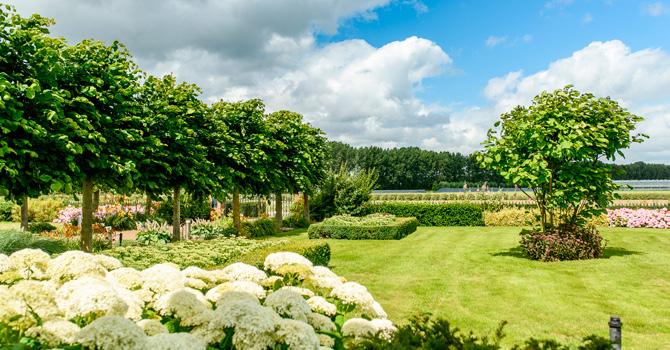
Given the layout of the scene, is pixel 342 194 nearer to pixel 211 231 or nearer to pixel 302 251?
pixel 211 231

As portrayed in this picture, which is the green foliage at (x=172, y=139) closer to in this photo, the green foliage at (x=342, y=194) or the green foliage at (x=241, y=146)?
the green foliage at (x=241, y=146)

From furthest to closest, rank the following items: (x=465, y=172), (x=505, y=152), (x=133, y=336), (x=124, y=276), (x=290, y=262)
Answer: (x=465, y=172) → (x=505, y=152) → (x=290, y=262) → (x=124, y=276) → (x=133, y=336)

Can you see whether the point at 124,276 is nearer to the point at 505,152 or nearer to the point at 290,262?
the point at 290,262

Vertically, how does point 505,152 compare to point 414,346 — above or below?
above

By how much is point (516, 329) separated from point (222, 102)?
14.6 m

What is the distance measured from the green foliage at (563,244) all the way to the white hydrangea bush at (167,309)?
9113 millimetres

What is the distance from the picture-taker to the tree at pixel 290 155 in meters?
20.2

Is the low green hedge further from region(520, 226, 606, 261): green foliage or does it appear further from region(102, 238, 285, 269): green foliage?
region(520, 226, 606, 261): green foliage

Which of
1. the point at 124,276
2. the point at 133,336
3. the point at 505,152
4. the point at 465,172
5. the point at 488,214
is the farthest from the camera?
the point at 465,172

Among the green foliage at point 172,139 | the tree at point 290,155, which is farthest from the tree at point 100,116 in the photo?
the tree at point 290,155

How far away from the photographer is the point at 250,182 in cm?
1916

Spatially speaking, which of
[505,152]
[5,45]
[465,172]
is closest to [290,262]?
[5,45]

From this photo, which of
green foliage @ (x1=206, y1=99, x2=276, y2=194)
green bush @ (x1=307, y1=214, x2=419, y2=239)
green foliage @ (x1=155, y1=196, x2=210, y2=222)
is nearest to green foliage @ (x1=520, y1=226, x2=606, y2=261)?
green bush @ (x1=307, y1=214, x2=419, y2=239)

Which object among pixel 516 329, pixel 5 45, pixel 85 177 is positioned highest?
pixel 5 45
